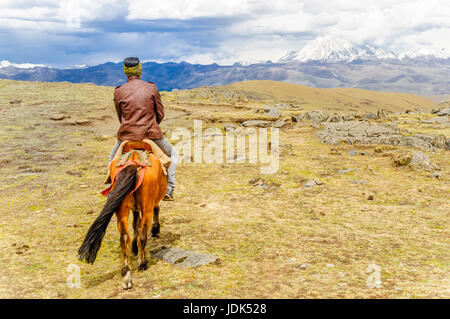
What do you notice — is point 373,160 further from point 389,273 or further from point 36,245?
point 36,245

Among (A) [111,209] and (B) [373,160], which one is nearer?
(A) [111,209]

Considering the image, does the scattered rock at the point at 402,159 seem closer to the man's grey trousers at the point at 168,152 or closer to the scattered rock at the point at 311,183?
the scattered rock at the point at 311,183

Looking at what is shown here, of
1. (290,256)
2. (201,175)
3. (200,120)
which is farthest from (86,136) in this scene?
(290,256)

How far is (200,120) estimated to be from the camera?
95.6ft

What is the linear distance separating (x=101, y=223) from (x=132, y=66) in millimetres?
3736

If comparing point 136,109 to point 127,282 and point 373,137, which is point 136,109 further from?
point 373,137

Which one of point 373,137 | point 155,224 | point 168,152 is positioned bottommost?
point 155,224

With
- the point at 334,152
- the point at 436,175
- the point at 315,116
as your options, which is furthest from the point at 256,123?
the point at 436,175

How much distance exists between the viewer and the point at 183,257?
746 cm

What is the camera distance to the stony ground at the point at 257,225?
631cm

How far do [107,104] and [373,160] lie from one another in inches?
1162

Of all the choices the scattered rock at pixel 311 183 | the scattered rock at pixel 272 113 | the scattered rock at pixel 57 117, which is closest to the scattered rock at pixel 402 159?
the scattered rock at pixel 311 183

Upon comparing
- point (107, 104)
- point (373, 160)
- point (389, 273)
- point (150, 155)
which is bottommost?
point (389, 273)

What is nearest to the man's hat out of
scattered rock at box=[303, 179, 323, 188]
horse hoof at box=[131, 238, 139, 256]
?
horse hoof at box=[131, 238, 139, 256]
